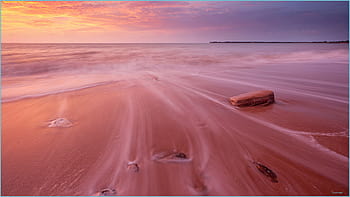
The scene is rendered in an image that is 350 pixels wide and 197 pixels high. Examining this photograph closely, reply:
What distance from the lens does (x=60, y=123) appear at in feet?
10.7

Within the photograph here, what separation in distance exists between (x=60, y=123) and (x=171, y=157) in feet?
8.07

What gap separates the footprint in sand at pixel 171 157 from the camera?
2.29 metres

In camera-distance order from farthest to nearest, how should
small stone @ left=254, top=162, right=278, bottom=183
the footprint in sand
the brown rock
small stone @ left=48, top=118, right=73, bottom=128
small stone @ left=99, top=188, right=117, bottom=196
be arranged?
the brown rock → small stone @ left=48, top=118, right=73, bottom=128 → the footprint in sand → small stone @ left=254, top=162, right=278, bottom=183 → small stone @ left=99, top=188, right=117, bottom=196

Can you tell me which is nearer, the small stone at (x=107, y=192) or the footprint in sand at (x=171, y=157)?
the small stone at (x=107, y=192)

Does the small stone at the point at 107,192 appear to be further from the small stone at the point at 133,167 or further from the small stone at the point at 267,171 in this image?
the small stone at the point at 267,171

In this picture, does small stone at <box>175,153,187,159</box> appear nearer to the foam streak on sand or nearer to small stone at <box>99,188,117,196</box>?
the foam streak on sand

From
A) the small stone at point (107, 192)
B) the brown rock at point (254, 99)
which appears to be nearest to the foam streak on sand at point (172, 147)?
the small stone at point (107, 192)

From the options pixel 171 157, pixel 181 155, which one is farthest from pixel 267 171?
pixel 171 157

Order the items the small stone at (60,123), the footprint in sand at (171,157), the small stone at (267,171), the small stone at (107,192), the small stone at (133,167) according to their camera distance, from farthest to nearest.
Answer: the small stone at (60,123) < the footprint in sand at (171,157) < the small stone at (133,167) < the small stone at (267,171) < the small stone at (107,192)

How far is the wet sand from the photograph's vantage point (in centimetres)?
190

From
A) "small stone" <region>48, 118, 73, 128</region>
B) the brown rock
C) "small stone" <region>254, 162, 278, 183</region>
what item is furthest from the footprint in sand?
the brown rock

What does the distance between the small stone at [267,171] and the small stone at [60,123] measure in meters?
3.36

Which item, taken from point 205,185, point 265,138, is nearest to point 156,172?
point 205,185

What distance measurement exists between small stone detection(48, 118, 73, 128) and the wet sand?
100 millimetres
